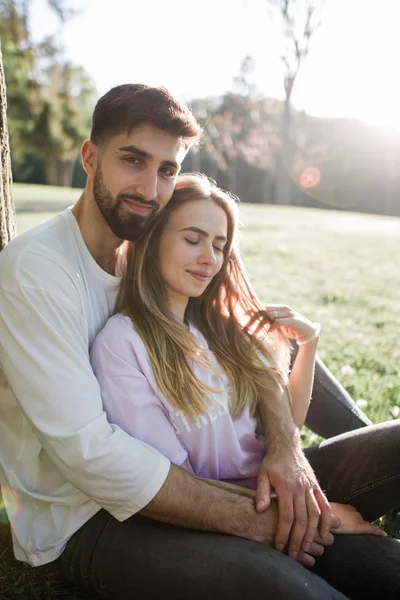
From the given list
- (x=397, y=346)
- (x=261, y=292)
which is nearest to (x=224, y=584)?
(x=397, y=346)

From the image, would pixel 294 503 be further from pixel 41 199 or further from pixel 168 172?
pixel 41 199

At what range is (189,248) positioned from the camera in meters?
2.72

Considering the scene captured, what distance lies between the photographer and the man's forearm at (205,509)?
2.16 m

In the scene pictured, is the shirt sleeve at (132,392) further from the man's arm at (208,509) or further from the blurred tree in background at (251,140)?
the blurred tree in background at (251,140)

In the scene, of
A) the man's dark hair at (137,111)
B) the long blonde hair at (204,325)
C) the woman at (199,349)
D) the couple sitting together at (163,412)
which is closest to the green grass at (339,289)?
the couple sitting together at (163,412)

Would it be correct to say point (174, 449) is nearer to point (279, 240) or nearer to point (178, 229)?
point (178, 229)

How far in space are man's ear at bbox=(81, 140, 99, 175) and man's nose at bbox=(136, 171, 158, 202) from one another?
24 centimetres

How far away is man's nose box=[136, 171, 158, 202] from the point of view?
262 cm

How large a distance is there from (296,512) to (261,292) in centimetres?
→ 638

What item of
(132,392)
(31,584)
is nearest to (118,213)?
(132,392)

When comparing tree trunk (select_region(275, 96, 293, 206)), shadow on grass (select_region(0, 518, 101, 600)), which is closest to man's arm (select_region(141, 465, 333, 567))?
shadow on grass (select_region(0, 518, 101, 600))

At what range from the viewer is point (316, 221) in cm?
1875

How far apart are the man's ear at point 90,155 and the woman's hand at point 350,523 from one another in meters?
1.82

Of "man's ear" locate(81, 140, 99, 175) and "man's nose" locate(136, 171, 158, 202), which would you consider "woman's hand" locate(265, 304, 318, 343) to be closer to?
"man's nose" locate(136, 171, 158, 202)
